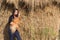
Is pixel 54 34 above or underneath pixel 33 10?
underneath

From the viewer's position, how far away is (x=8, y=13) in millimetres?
5418

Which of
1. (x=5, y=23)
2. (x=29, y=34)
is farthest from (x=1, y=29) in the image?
(x=29, y=34)

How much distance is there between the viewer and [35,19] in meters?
5.39

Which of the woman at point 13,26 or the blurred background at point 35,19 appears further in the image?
the blurred background at point 35,19

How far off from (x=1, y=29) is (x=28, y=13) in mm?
582

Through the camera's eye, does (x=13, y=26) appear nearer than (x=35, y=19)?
Yes

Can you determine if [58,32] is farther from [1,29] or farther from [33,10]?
[1,29]

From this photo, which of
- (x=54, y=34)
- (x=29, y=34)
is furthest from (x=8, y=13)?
(x=54, y=34)

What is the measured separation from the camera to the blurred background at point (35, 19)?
5.35m

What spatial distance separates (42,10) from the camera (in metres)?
5.39

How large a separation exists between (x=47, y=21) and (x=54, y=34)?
10.7 inches

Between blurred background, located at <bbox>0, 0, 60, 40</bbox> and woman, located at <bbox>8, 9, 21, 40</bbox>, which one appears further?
blurred background, located at <bbox>0, 0, 60, 40</bbox>

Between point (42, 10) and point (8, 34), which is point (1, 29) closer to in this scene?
point (8, 34)

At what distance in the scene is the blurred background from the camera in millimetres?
5348
